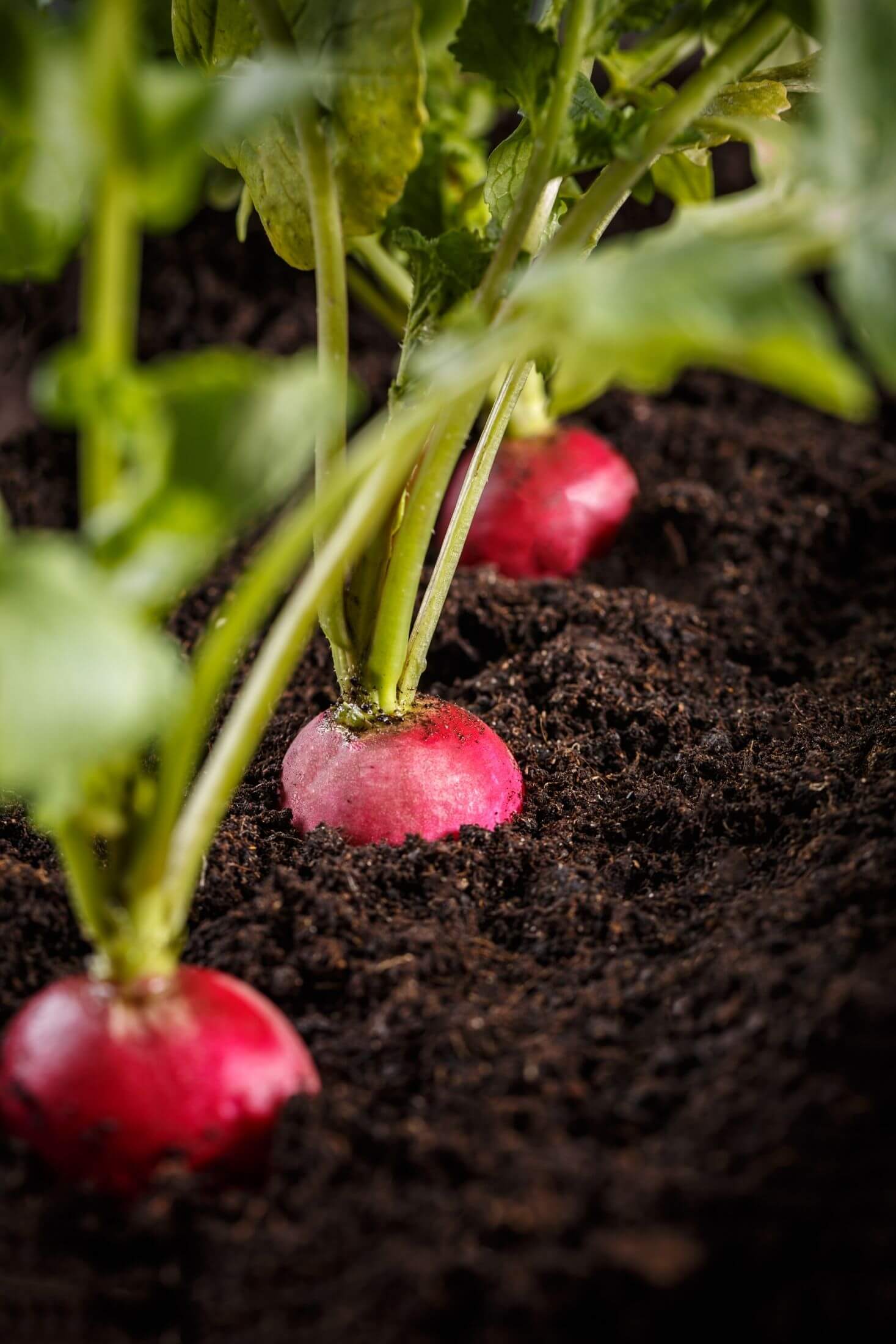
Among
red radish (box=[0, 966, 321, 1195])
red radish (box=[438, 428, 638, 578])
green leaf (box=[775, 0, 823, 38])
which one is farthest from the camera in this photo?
red radish (box=[438, 428, 638, 578])

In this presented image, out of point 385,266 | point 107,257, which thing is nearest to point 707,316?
point 107,257

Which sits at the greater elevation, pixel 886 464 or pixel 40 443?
pixel 40 443

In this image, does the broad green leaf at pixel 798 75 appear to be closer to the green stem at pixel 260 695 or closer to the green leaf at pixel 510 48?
the green leaf at pixel 510 48

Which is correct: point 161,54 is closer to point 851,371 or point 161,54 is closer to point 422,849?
point 422,849

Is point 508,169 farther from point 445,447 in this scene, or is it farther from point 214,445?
point 214,445

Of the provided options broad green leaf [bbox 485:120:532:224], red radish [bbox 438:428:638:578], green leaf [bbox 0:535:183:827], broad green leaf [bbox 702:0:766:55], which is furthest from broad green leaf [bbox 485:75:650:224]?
red radish [bbox 438:428:638:578]

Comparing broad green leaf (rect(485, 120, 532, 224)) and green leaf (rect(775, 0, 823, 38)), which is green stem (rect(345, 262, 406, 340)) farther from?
green leaf (rect(775, 0, 823, 38))

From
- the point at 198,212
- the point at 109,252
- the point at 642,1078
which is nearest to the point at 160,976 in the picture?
the point at 642,1078
